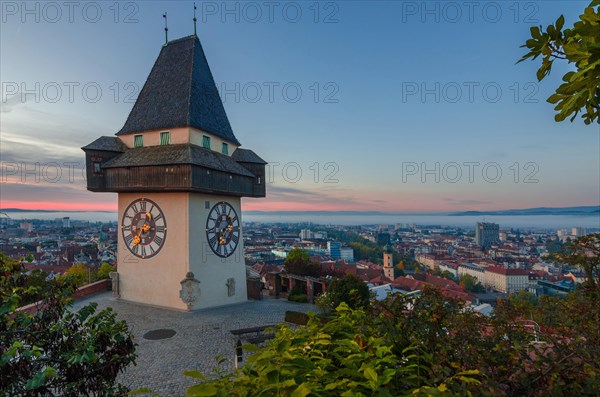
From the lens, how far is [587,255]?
4305 mm

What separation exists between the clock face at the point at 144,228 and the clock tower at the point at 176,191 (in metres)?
0.05

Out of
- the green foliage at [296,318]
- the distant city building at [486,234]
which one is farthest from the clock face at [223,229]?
the distant city building at [486,234]

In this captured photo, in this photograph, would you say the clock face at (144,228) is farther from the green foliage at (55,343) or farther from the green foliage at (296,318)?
the green foliage at (55,343)

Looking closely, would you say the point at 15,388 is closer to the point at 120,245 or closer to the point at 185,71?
the point at 120,245

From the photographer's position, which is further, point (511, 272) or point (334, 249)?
point (334, 249)

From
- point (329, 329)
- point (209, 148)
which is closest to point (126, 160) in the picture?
point (209, 148)

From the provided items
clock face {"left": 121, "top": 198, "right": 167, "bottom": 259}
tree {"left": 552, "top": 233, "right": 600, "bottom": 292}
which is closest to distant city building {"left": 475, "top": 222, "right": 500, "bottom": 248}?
clock face {"left": 121, "top": 198, "right": 167, "bottom": 259}

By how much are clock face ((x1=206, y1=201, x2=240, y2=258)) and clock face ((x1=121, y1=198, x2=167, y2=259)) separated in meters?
2.03

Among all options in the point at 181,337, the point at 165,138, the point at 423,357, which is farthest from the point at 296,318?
the point at 423,357

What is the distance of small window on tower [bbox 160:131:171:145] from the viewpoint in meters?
14.2

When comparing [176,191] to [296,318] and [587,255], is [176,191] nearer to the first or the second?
[296,318]

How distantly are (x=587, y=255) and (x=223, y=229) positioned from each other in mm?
13341

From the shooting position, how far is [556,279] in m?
70.3

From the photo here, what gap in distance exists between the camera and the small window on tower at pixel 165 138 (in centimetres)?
1420
